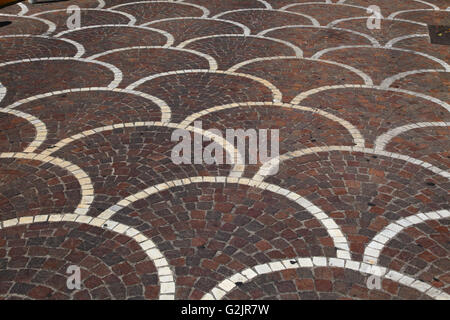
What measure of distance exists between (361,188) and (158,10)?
1220 cm

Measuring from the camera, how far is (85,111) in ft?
35.6

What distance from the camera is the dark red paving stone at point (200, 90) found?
11099 millimetres

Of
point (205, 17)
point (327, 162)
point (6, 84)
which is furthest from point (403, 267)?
point (205, 17)

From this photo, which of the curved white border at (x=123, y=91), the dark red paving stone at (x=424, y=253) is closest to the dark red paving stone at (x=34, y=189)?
the curved white border at (x=123, y=91)

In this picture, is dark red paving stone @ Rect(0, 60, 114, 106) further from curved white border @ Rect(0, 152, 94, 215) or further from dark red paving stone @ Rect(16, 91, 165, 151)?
curved white border @ Rect(0, 152, 94, 215)

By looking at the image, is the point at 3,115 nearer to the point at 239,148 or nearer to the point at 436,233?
the point at 239,148

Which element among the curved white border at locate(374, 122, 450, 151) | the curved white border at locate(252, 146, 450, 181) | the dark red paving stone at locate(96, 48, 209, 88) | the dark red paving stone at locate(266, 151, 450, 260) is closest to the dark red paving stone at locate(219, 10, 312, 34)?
the dark red paving stone at locate(96, 48, 209, 88)

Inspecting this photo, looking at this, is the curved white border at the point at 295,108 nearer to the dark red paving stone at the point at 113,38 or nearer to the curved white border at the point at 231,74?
the curved white border at the point at 231,74

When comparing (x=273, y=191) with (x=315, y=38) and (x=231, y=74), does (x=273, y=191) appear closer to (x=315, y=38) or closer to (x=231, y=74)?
(x=231, y=74)

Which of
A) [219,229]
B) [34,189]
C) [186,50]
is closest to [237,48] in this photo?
[186,50]

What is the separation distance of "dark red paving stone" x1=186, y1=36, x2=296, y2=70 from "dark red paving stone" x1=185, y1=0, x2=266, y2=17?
3.28 meters

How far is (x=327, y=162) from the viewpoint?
29.8 ft

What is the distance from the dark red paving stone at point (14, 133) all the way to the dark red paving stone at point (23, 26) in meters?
6.04

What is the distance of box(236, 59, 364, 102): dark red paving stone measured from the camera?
39.5 feet
